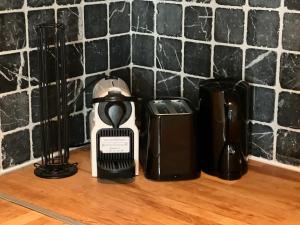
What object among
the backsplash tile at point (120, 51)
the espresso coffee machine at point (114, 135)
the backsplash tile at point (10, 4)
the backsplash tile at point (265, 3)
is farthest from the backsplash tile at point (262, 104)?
the backsplash tile at point (10, 4)

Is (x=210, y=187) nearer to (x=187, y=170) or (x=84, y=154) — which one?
(x=187, y=170)

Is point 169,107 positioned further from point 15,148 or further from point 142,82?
point 15,148

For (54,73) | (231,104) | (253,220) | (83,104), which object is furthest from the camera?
(83,104)

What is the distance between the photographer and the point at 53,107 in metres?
1.73

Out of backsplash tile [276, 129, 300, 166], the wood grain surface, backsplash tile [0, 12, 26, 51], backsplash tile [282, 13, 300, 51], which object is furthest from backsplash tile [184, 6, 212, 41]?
the wood grain surface

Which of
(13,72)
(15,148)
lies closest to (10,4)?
(13,72)

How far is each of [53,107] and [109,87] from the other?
0.66ft

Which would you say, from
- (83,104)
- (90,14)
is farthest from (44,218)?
(90,14)

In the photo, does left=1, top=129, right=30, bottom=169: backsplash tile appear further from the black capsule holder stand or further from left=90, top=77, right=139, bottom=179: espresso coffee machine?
left=90, top=77, right=139, bottom=179: espresso coffee machine

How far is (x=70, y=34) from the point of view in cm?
175

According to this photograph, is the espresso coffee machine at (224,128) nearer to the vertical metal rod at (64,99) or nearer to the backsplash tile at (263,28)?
the backsplash tile at (263,28)

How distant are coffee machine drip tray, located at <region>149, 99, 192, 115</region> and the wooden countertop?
196 mm

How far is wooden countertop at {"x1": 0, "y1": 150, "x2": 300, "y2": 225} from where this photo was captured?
4.52ft

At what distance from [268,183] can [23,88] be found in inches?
29.1
